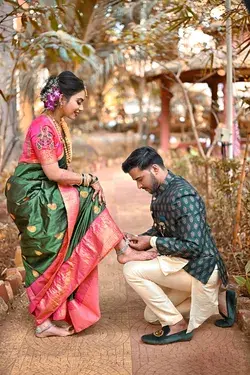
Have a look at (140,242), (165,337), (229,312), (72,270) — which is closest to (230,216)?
(229,312)

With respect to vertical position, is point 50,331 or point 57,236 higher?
point 57,236

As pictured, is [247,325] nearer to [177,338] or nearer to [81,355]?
[177,338]

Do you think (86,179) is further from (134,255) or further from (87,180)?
(134,255)

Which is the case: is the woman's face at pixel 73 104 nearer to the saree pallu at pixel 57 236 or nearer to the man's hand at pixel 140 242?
the saree pallu at pixel 57 236

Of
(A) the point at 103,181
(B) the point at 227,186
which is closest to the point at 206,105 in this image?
(A) the point at 103,181

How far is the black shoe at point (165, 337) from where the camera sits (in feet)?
9.78

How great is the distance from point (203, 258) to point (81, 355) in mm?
840

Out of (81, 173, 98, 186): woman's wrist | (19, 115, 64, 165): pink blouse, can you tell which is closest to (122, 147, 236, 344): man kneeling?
(81, 173, 98, 186): woman's wrist

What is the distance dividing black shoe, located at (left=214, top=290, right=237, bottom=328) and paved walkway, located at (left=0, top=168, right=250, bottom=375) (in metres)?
0.04

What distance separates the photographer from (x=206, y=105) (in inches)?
574

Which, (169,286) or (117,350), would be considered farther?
(169,286)

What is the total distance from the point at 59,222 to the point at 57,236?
3.1 inches

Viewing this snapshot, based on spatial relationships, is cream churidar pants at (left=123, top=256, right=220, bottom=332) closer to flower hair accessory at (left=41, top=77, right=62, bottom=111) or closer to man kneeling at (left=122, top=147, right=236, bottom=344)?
man kneeling at (left=122, top=147, right=236, bottom=344)

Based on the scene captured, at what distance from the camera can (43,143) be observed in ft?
9.77
